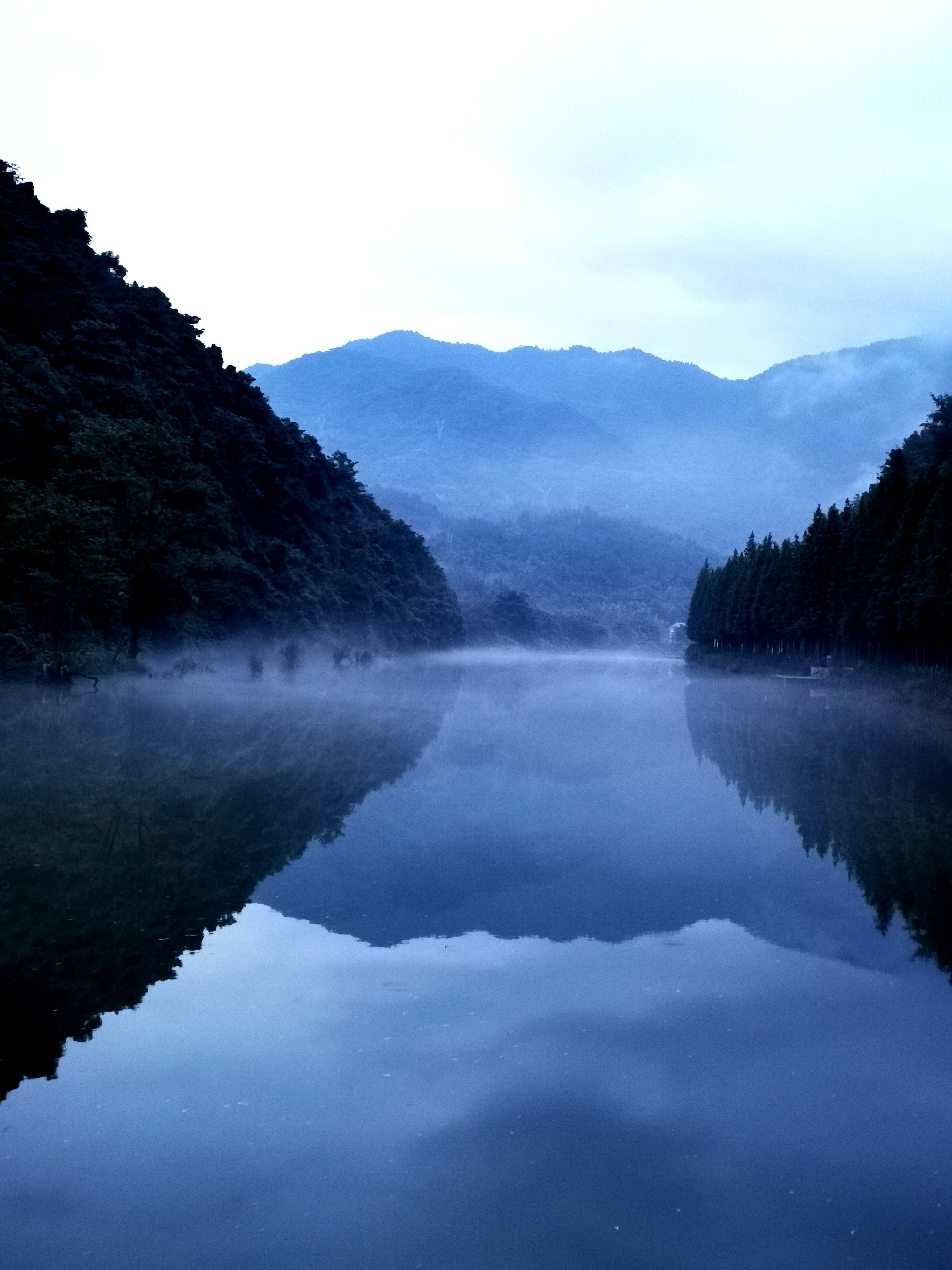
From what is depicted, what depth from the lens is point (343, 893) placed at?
12930 mm

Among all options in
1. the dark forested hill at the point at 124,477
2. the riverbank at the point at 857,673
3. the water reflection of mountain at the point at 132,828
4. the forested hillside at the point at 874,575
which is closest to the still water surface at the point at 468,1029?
the water reflection of mountain at the point at 132,828

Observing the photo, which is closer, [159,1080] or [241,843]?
[159,1080]

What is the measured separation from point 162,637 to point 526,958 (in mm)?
45047

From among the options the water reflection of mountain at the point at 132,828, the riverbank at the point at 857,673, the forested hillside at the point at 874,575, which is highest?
the forested hillside at the point at 874,575

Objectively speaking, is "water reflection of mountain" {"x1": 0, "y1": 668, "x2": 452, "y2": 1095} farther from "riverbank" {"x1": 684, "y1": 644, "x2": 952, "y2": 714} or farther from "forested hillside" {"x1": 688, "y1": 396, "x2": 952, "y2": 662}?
"forested hillside" {"x1": 688, "y1": 396, "x2": 952, "y2": 662}

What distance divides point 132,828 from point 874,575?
52.3m

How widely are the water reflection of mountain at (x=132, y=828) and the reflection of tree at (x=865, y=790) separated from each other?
6990mm

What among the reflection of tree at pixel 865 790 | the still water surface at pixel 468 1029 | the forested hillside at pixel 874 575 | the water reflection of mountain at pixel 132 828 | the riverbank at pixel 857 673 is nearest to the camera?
the still water surface at pixel 468 1029

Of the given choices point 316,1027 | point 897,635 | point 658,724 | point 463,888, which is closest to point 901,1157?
point 316,1027

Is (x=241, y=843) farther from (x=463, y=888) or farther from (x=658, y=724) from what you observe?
(x=658, y=724)

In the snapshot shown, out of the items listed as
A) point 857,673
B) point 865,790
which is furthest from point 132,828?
point 857,673

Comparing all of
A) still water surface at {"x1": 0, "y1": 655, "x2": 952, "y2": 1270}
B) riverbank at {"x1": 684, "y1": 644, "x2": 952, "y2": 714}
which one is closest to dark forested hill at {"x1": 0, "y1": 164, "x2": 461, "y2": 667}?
still water surface at {"x1": 0, "y1": 655, "x2": 952, "y2": 1270}

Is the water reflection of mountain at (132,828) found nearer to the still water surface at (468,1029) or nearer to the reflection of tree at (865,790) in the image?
the still water surface at (468,1029)

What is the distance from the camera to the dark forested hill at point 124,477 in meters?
39.1
